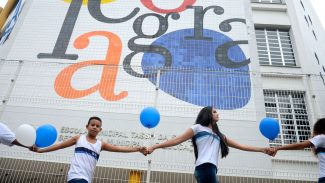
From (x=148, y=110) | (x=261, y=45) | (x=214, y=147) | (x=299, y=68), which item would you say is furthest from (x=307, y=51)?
(x=214, y=147)

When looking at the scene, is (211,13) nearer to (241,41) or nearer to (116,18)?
(241,41)

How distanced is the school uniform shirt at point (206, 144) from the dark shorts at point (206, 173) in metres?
0.04

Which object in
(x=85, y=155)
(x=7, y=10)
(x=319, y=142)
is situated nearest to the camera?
(x=319, y=142)

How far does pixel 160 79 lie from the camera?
697 cm

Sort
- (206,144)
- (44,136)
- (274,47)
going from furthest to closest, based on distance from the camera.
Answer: (274,47)
(44,136)
(206,144)

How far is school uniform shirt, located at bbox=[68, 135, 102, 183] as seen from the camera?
3.61 m

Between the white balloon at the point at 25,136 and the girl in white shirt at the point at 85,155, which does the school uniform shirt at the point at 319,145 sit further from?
the white balloon at the point at 25,136

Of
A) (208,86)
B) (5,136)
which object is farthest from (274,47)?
(5,136)

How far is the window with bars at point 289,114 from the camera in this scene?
7.77m

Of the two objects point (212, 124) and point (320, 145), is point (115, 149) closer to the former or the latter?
point (212, 124)

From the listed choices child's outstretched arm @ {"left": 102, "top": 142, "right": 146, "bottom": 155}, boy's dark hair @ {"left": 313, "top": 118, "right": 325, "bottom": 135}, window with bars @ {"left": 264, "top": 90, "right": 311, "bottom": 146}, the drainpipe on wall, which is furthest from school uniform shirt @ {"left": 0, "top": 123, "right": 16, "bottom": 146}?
the drainpipe on wall

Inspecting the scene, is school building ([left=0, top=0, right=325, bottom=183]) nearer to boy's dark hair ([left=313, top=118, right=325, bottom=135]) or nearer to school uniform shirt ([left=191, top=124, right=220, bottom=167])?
school uniform shirt ([left=191, top=124, right=220, bottom=167])

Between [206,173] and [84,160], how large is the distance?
1.46 metres

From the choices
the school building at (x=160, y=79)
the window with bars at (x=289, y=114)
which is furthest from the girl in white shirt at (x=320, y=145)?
the window with bars at (x=289, y=114)
